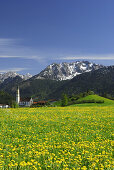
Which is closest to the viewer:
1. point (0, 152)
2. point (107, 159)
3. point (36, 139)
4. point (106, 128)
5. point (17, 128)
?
point (107, 159)

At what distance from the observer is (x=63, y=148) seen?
962 cm

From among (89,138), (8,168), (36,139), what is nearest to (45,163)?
(8,168)

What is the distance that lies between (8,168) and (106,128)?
9844 millimetres

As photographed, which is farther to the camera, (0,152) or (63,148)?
(63,148)

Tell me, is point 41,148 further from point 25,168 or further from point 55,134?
point 55,134

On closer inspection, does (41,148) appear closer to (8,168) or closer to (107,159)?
(8,168)

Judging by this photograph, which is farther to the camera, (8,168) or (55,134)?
(55,134)

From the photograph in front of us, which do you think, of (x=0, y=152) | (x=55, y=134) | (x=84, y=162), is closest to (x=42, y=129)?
(x=55, y=134)

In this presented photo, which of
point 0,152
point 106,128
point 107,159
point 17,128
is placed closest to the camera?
point 107,159

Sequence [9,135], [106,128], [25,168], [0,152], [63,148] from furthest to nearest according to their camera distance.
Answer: [106,128] → [9,135] → [63,148] → [0,152] → [25,168]

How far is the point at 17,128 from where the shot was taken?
13664 millimetres

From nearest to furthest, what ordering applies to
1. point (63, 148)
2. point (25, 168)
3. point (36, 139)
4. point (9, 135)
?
point (25, 168) < point (63, 148) < point (36, 139) < point (9, 135)

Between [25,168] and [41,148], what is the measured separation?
7.28 ft

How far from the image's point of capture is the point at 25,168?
711 centimetres
